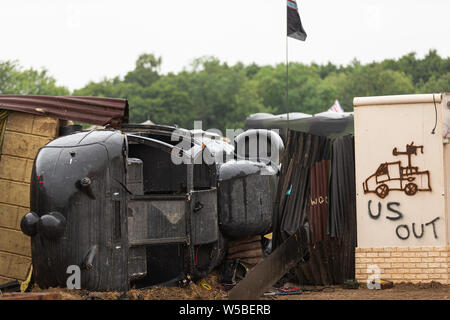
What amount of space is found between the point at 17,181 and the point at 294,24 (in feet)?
16.5

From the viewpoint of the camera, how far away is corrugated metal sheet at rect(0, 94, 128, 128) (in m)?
10.2

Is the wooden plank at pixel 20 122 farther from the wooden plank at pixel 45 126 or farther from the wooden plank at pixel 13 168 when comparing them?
the wooden plank at pixel 13 168

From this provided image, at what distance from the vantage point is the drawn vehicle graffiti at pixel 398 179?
979cm

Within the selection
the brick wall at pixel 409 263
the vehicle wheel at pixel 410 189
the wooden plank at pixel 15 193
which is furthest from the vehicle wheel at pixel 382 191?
the wooden plank at pixel 15 193

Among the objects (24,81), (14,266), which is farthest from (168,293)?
(24,81)

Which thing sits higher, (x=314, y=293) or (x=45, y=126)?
(x=45, y=126)

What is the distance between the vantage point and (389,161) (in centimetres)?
988

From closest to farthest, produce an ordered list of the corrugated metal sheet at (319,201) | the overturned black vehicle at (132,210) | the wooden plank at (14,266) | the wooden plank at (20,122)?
the overturned black vehicle at (132,210)
the wooden plank at (14,266)
the corrugated metal sheet at (319,201)
the wooden plank at (20,122)

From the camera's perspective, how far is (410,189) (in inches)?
385

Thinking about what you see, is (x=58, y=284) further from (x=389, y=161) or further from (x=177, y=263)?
(x=389, y=161)

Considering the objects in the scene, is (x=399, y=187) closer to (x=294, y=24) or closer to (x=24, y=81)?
(x=294, y=24)

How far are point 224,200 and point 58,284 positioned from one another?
2.98 meters

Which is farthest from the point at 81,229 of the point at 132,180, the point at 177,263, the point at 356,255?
the point at 356,255

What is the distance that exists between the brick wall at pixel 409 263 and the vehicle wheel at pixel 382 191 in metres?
0.74
